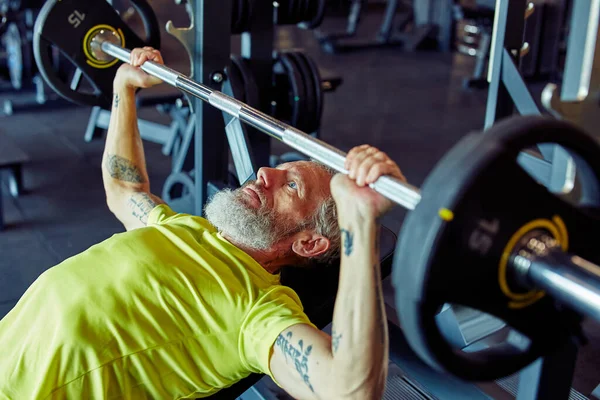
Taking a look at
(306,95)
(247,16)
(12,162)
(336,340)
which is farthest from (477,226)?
(12,162)

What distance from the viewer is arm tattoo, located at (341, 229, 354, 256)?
106 cm

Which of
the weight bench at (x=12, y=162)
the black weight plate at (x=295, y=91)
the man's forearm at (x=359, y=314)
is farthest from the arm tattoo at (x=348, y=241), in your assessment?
the weight bench at (x=12, y=162)

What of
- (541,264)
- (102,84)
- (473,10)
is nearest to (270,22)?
(102,84)

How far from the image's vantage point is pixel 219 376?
1359mm

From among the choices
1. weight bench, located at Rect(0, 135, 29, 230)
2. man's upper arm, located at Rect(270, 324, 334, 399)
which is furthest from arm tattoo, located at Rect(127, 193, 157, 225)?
weight bench, located at Rect(0, 135, 29, 230)

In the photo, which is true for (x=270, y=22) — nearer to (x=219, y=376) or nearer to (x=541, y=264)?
(x=219, y=376)

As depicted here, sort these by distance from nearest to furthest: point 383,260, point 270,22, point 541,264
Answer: point 541,264, point 383,260, point 270,22

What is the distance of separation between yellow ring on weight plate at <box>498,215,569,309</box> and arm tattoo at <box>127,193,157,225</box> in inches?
40.7

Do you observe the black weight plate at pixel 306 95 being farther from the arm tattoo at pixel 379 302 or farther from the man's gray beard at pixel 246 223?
the arm tattoo at pixel 379 302

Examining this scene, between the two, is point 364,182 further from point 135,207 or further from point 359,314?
point 135,207

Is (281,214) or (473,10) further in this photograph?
(473,10)

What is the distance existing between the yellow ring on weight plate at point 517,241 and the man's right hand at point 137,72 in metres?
1.17

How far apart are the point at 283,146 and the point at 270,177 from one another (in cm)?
252

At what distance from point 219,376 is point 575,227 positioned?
0.74m
